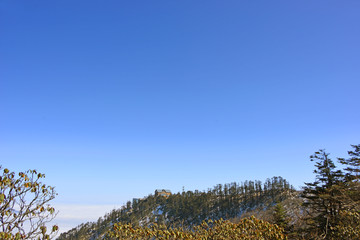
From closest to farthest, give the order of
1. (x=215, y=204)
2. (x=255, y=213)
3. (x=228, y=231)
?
(x=228, y=231)
(x=255, y=213)
(x=215, y=204)

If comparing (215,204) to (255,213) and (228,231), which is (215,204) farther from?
(228,231)

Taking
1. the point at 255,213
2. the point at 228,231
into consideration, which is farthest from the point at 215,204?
the point at 228,231

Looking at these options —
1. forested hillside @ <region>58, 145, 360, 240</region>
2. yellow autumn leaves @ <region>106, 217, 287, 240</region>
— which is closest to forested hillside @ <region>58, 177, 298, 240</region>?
forested hillside @ <region>58, 145, 360, 240</region>

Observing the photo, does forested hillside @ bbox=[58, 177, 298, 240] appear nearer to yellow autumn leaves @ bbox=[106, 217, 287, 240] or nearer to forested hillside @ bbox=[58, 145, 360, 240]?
forested hillside @ bbox=[58, 145, 360, 240]

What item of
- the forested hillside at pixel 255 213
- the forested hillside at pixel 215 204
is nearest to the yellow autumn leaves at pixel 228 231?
the forested hillside at pixel 255 213

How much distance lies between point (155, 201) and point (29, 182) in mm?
153011

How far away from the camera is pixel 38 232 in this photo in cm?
571

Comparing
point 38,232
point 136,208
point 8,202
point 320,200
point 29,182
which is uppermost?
point 29,182

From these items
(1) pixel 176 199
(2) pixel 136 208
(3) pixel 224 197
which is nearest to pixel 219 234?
(3) pixel 224 197

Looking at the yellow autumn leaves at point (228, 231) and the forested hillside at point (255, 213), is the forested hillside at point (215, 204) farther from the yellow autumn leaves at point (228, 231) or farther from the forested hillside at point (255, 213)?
the yellow autumn leaves at point (228, 231)

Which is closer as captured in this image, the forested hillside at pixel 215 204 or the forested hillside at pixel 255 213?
the forested hillside at pixel 255 213

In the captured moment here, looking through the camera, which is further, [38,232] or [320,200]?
[320,200]

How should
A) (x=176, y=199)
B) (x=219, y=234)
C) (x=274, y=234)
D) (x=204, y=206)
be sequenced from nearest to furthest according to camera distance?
(x=219, y=234), (x=274, y=234), (x=204, y=206), (x=176, y=199)

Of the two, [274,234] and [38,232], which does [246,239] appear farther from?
[38,232]
